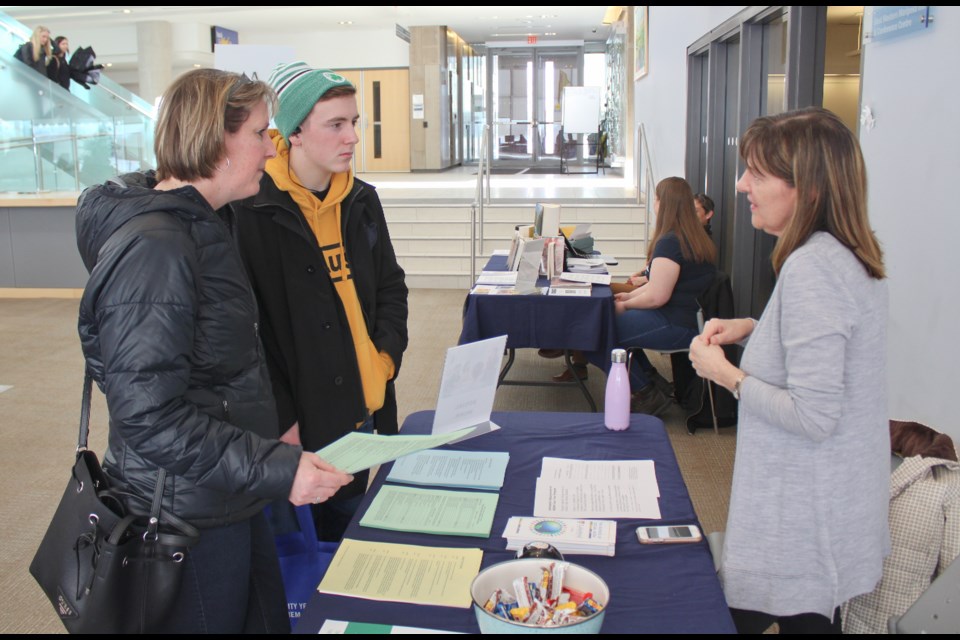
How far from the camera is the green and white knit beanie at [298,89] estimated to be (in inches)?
72.2

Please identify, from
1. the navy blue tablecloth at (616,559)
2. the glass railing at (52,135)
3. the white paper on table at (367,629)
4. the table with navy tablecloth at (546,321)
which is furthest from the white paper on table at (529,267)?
the glass railing at (52,135)

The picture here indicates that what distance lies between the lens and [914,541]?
5.96 ft

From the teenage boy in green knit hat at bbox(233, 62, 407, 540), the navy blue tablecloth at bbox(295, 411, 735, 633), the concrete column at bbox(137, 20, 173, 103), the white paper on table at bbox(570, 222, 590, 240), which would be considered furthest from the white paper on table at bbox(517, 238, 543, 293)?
the concrete column at bbox(137, 20, 173, 103)

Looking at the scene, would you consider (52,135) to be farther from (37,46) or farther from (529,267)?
(529,267)

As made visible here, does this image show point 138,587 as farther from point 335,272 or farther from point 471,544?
point 335,272

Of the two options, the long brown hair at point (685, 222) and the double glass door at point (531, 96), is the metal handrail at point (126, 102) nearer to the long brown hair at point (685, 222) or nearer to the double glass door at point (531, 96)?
the double glass door at point (531, 96)

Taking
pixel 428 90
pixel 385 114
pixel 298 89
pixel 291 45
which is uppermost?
pixel 291 45

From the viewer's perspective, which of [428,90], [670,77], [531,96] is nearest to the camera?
[670,77]

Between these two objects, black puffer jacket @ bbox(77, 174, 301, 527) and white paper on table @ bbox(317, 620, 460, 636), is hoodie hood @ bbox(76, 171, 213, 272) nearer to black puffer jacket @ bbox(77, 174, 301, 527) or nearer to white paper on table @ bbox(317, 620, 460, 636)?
black puffer jacket @ bbox(77, 174, 301, 527)

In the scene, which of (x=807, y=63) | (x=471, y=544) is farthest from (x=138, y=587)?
(x=807, y=63)

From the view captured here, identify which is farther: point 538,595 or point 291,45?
point 291,45

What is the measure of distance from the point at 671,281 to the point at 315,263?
2.56m

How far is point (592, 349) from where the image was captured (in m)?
4.09

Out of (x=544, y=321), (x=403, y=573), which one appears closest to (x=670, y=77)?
(x=544, y=321)
